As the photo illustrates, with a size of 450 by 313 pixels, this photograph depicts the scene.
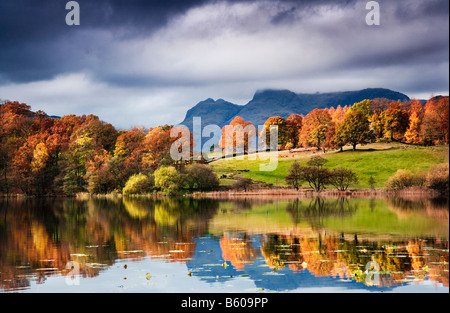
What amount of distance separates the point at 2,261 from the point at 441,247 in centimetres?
2091

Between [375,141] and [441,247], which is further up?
[375,141]

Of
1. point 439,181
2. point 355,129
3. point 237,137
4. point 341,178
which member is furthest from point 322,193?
point 237,137

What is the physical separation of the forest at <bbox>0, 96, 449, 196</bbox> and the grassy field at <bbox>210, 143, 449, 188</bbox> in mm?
3937

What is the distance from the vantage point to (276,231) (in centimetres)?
3106

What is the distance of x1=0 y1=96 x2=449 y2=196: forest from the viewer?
298ft

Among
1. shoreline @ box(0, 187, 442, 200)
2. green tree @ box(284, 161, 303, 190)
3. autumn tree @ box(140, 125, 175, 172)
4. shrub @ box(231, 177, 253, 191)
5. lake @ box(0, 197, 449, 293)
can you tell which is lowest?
lake @ box(0, 197, 449, 293)

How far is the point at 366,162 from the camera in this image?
9300 cm

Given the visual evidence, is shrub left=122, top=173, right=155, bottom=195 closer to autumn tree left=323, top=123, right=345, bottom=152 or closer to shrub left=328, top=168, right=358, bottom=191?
shrub left=328, top=168, right=358, bottom=191

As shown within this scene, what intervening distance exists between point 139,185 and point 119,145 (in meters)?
20.0

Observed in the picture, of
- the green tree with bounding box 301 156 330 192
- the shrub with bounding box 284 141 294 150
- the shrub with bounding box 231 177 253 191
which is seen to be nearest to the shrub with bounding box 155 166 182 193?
the shrub with bounding box 231 177 253 191

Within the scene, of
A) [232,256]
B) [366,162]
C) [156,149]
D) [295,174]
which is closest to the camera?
[232,256]

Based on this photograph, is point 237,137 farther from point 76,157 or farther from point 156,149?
point 76,157

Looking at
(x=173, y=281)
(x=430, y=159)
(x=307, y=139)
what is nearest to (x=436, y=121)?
(x=430, y=159)
